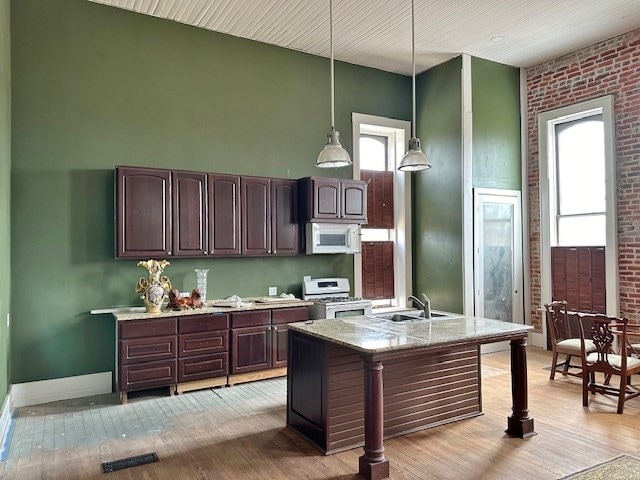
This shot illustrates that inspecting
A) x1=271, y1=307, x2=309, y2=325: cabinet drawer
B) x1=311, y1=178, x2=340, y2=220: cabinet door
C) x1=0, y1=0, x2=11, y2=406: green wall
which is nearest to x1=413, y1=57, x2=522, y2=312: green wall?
x1=311, y1=178, x2=340, y2=220: cabinet door

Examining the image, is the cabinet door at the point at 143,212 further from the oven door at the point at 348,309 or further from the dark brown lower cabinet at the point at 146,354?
the oven door at the point at 348,309

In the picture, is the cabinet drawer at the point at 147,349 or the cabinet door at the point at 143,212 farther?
the cabinet door at the point at 143,212

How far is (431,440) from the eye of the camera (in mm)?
3523

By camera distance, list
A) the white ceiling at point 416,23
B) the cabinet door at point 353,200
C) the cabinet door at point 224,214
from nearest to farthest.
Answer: the white ceiling at point 416,23 < the cabinet door at point 224,214 < the cabinet door at point 353,200

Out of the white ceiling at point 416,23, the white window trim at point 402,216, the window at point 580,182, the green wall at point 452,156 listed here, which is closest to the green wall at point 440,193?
the green wall at point 452,156

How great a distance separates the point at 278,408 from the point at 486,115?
4783mm

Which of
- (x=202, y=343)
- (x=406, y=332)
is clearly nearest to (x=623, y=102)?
(x=406, y=332)

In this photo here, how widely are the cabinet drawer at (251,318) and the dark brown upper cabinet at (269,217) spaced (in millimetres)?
734

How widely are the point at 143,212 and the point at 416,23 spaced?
372 centimetres

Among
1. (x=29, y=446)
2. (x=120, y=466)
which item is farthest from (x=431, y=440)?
(x=29, y=446)

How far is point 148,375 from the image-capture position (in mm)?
4512

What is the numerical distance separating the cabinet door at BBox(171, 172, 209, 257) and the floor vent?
7.25 ft

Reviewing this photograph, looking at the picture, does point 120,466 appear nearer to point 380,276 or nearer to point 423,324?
point 423,324

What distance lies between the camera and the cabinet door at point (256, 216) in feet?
17.7
